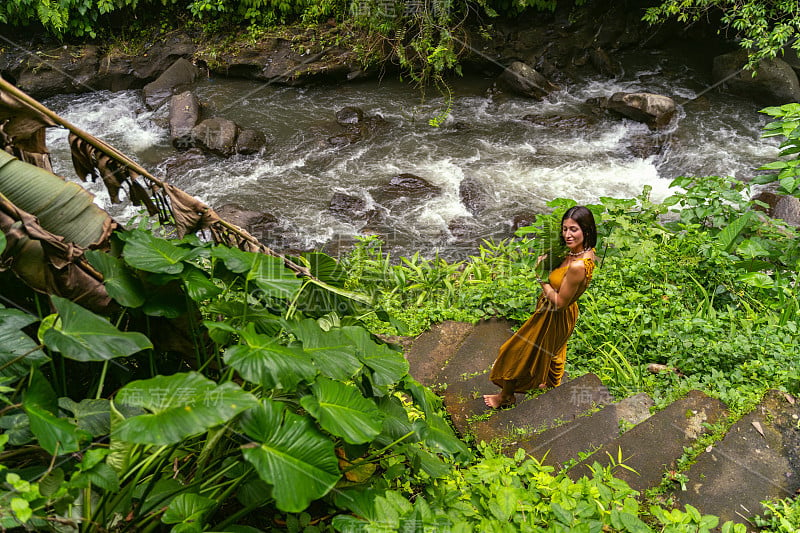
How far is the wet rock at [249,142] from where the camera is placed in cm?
944

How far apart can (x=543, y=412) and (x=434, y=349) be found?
1.06 m

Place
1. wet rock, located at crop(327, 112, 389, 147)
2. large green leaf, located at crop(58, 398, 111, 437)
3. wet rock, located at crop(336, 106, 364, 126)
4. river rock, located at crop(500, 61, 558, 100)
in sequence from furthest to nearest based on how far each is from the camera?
river rock, located at crop(500, 61, 558, 100)
wet rock, located at crop(336, 106, 364, 126)
wet rock, located at crop(327, 112, 389, 147)
large green leaf, located at crop(58, 398, 111, 437)

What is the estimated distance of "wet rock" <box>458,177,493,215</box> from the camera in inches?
323

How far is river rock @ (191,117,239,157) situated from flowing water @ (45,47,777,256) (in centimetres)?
21

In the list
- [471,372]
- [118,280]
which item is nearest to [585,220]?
[471,372]

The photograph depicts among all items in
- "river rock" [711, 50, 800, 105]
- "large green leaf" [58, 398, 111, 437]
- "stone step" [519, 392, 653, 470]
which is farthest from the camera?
"river rock" [711, 50, 800, 105]

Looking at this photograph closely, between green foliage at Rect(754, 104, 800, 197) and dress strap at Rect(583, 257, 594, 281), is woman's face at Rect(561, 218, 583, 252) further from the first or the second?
green foliage at Rect(754, 104, 800, 197)

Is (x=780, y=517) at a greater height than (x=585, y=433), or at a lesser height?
greater

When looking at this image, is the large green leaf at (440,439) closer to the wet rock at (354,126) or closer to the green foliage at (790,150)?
the green foliage at (790,150)

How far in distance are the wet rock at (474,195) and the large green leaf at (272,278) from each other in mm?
6159

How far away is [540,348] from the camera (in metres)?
3.70

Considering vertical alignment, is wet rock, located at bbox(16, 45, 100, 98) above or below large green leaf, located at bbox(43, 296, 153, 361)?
below

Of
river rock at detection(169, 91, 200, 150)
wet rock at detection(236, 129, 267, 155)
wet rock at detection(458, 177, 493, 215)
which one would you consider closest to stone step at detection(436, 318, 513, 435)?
wet rock at detection(458, 177, 493, 215)

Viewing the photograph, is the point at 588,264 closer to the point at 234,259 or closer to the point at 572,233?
the point at 572,233
